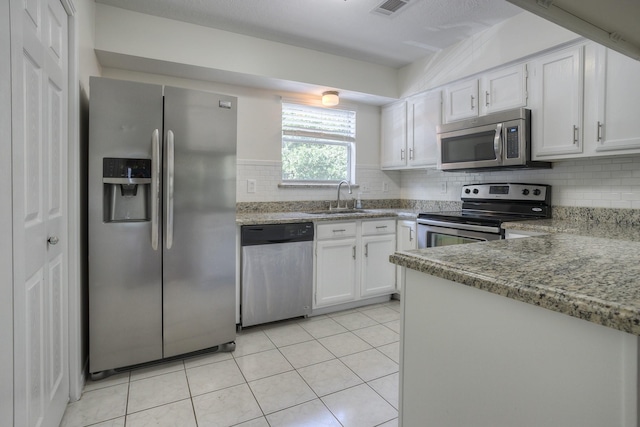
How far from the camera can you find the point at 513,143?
2.64 meters

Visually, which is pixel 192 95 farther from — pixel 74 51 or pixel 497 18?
pixel 497 18

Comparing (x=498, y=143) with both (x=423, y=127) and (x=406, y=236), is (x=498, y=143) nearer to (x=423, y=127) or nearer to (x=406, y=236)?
(x=423, y=127)

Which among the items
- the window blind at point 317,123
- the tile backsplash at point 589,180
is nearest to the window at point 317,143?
the window blind at point 317,123

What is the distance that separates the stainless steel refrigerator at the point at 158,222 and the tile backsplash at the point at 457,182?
0.99 m

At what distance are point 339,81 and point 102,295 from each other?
2.67m

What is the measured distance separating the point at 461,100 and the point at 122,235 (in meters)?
2.91

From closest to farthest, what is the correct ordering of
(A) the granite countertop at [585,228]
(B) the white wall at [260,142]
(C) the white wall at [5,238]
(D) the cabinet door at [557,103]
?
(C) the white wall at [5,238] < (A) the granite countertop at [585,228] < (D) the cabinet door at [557,103] < (B) the white wall at [260,142]

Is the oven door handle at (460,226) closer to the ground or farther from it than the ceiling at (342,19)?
closer to the ground

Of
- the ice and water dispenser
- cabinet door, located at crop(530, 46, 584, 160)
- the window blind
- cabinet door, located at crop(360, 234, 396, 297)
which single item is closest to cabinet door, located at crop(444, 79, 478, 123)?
cabinet door, located at crop(530, 46, 584, 160)

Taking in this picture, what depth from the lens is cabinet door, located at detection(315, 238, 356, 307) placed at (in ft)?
10.1

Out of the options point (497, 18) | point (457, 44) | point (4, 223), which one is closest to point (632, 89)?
point (497, 18)

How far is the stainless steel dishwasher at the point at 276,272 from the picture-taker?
107 inches

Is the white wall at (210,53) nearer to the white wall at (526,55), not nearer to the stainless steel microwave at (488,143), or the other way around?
the white wall at (526,55)

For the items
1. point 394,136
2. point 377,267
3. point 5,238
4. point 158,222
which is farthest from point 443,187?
point 5,238
